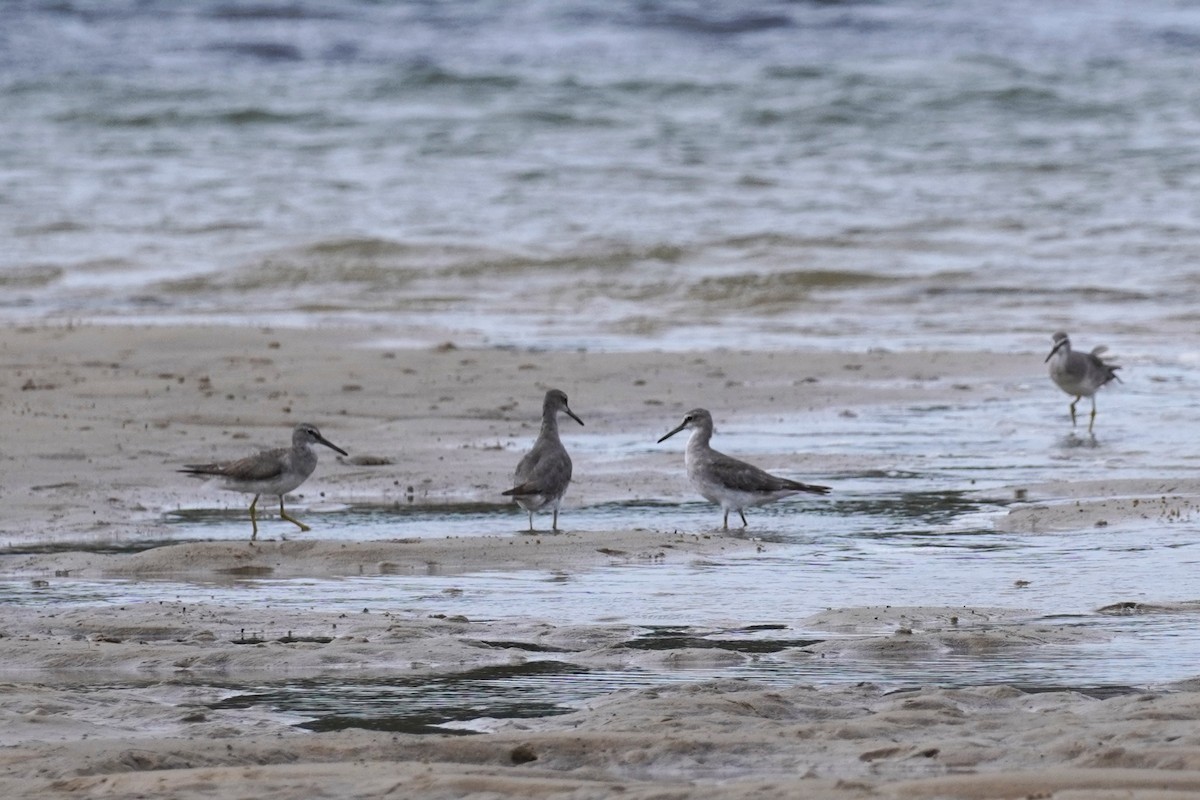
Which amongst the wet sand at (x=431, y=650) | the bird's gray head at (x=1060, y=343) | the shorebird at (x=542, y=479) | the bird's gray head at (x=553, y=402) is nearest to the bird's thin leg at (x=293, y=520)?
the wet sand at (x=431, y=650)

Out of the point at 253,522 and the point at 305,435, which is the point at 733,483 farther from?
the point at 253,522

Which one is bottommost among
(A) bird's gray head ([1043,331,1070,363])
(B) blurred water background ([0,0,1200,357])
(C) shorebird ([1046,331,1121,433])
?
(C) shorebird ([1046,331,1121,433])

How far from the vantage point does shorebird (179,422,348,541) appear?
9.42 meters

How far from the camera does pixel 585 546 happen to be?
28.0ft

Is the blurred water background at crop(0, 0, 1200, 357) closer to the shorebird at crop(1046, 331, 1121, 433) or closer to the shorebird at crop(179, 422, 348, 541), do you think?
the shorebird at crop(1046, 331, 1121, 433)

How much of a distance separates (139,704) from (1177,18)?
121 ft

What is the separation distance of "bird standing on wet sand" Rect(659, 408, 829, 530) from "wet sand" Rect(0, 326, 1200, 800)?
619mm

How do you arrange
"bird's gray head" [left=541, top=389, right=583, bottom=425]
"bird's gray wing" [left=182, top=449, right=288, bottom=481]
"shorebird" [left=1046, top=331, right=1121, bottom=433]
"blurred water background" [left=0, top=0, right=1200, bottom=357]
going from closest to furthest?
"bird's gray wing" [left=182, top=449, right=288, bottom=481] < "bird's gray head" [left=541, top=389, right=583, bottom=425] < "shorebird" [left=1046, top=331, right=1121, bottom=433] < "blurred water background" [left=0, top=0, right=1200, bottom=357]

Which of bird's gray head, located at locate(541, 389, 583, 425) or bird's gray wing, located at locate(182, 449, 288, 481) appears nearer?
bird's gray wing, located at locate(182, 449, 288, 481)

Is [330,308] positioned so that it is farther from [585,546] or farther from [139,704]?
[139,704]

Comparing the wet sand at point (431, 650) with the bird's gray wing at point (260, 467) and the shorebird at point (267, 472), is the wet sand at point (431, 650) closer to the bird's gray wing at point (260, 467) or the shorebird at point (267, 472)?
the shorebird at point (267, 472)

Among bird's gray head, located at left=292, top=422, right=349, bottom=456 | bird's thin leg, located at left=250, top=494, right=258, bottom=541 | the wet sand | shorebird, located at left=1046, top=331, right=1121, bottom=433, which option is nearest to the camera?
the wet sand

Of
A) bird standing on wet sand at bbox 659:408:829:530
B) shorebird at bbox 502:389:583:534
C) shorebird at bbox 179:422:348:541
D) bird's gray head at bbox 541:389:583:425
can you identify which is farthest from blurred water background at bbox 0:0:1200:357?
shorebird at bbox 179:422:348:541

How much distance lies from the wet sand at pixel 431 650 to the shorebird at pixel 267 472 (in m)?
0.32
